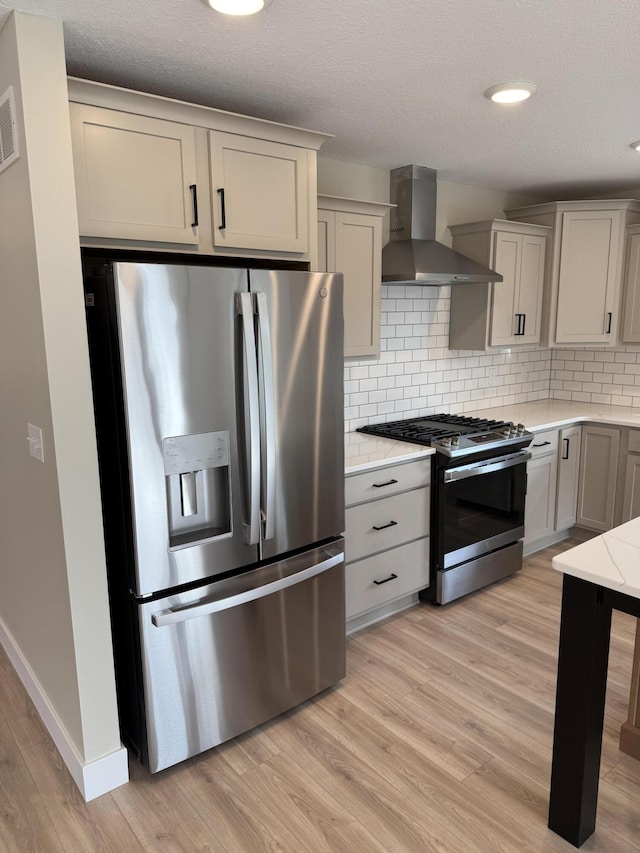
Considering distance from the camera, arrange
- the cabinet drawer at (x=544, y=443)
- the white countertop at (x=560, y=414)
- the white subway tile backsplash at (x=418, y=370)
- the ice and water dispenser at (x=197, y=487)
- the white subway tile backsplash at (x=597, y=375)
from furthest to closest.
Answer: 1. the white subway tile backsplash at (x=597, y=375)
2. the white countertop at (x=560, y=414)
3. the cabinet drawer at (x=544, y=443)
4. the white subway tile backsplash at (x=418, y=370)
5. the ice and water dispenser at (x=197, y=487)

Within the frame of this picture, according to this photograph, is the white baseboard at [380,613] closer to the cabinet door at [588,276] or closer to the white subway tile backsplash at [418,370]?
the white subway tile backsplash at [418,370]

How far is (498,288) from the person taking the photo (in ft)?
13.3

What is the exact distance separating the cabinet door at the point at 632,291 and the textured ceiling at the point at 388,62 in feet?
4.14

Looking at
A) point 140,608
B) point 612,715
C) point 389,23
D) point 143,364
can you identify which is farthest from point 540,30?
point 612,715

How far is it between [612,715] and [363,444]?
5.60ft

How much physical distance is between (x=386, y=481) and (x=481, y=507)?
0.79 meters

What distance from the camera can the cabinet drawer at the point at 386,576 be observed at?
307 cm

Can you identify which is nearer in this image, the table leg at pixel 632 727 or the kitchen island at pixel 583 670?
the kitchen island at pixel 583 670

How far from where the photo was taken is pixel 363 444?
3412 millimetres

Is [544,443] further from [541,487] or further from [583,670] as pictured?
[583,670]

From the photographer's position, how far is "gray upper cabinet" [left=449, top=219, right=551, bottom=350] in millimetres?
4006

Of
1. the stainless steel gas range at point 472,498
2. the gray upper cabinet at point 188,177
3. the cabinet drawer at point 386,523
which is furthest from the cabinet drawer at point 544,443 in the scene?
the gray upper cabinet at point 188,177

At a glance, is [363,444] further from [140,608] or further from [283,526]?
[140,608]

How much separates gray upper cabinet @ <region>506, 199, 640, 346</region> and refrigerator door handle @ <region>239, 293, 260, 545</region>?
2968 millimetres
